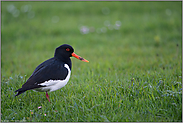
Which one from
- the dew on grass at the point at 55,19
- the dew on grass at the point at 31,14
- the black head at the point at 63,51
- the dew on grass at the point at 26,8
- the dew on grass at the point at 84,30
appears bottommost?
the black head at the point at 63,51

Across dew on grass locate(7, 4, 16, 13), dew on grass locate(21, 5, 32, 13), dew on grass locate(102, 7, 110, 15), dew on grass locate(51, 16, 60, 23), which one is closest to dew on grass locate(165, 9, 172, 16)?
dew on grass locate(102, 7, 110, 15)

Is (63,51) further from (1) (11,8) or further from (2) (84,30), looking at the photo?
(1) (11,8)

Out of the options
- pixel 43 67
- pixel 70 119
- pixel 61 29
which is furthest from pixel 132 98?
pixel 61 29

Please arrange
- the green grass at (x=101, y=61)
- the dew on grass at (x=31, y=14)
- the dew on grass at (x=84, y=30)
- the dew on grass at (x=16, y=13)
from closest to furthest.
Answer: the green grass at (x=101, y=61), the dew on grass at (x=84, y=30), the dew on grass at (x=31, y=14), the dew on grass at (x=16, y=13)

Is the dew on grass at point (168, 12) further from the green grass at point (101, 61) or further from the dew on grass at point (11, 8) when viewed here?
the dew on grass at point (11, 8)

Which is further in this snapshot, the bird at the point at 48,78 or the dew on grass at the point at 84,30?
the dew on grass at the point at 84,30

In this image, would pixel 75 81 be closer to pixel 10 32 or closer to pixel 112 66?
pixel 112 66

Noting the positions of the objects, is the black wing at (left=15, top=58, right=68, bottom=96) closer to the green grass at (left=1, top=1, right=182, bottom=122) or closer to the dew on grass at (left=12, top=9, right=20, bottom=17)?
the green grass at (left=1, top=1, right=182, bottom=122)

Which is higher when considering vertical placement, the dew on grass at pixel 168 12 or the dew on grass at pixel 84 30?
the dew on grass at pixel 168 12

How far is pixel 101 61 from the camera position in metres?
6.55

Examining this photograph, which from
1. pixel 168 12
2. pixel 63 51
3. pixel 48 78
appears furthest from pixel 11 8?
pixel 48 78

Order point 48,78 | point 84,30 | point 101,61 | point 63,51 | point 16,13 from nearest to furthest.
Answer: point 48,78
point 63,51
point 101,61
point 84,30
point 16,13

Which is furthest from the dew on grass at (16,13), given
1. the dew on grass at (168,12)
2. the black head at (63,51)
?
the dew on grass at (168,12)

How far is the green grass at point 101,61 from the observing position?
3485mm
